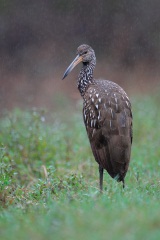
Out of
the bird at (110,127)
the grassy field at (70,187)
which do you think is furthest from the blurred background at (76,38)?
the bird at (110,127)

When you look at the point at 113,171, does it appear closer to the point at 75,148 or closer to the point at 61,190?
the point at 61,190

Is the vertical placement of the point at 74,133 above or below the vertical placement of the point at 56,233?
above

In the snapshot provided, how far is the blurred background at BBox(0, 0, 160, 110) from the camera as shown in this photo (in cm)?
1599

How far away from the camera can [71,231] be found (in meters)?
4.11

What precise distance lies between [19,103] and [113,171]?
8.08 metres

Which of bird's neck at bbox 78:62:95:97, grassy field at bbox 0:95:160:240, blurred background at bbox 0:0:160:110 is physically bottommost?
grassy field at bbox 0:95:160:240

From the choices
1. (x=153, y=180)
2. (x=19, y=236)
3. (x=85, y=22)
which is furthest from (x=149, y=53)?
(x=19, y=236)

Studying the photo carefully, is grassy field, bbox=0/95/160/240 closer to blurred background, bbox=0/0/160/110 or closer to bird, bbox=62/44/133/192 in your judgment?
bird, bbox=62/44/133/192

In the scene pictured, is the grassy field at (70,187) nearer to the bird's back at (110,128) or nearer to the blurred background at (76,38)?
the bird's back at (110,128)

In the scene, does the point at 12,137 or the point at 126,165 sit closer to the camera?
the point at 126,165

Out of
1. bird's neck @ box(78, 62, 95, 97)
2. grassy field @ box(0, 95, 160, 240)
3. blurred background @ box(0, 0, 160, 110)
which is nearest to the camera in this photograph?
grassy field @ box(0, 95, 160, 240)

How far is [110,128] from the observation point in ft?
19.6

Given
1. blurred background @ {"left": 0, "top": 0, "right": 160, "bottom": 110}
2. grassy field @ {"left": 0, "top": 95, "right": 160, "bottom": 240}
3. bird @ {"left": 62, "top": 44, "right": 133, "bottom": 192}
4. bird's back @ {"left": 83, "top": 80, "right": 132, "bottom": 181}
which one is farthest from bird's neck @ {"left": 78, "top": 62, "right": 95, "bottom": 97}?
blurred background @ {"left": 0, "top": 0, "right": 160, "bottom": 110}

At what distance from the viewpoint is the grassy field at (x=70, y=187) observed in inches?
165
